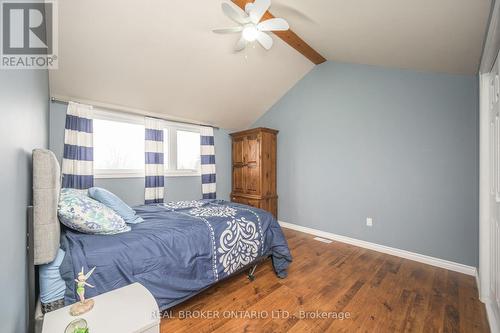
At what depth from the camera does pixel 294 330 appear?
1.57 meters

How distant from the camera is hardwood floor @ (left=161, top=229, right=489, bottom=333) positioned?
162 cm

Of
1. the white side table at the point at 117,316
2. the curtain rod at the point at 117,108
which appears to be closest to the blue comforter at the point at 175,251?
the white side table at the point at 117,316

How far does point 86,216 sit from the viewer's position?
4.98 ft

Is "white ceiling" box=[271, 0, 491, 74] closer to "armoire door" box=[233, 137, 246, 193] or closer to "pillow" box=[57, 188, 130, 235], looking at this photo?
"armoire door" box=[233, 137, 246, 193]

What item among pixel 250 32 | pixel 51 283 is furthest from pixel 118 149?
pixel 250 32

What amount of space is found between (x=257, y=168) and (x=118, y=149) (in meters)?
2.33

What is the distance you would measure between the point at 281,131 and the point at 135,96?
2.61m

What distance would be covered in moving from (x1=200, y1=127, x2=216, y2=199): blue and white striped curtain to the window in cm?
110

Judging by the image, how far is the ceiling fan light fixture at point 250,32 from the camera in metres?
2.10

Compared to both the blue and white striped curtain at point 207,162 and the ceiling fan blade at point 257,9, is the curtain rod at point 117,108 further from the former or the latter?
the ceiling fan blade at point 257,9

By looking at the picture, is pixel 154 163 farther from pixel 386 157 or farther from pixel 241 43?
pixel 386 157

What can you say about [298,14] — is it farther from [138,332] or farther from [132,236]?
[138,332]

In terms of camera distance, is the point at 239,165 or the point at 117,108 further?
the point at 239,165

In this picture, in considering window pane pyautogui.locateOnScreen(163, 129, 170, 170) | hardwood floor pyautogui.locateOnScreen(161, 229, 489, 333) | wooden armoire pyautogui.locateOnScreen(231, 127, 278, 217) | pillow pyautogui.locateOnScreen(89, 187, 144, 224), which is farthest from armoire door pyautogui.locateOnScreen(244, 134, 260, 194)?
pillow pyautogui.locateOnScreen(89, 187, 144, 224)
